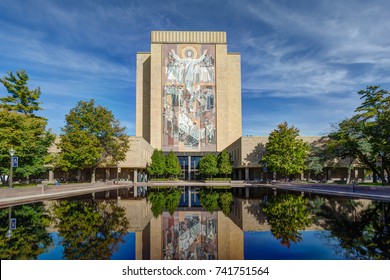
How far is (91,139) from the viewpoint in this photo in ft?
149

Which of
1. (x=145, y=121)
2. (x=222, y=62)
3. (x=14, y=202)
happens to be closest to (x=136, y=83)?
(x=145, y=121)

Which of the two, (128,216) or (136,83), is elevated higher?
(136,83)

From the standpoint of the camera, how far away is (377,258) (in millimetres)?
7840

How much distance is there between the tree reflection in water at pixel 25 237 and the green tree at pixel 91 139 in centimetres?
2759

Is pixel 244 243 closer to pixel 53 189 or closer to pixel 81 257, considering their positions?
pixel 81 257

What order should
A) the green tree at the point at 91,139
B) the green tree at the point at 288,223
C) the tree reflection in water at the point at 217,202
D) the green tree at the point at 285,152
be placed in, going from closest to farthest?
the green tree at the point at 288,223 < the tree reflection in water at the point at 217,202 < the green tree at the point at 91,139 < the green tree at the point at 285,152

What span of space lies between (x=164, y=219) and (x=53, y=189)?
1904cm

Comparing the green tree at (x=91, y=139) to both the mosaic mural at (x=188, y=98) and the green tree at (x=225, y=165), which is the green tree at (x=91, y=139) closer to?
the green tree at (x=225, y=165)

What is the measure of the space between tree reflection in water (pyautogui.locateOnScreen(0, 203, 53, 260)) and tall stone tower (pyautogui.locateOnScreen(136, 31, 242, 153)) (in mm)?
58927

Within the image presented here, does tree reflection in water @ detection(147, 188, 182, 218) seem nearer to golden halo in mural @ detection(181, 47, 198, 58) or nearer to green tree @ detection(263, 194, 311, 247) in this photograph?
green tree @ detection(263, 194, 311, 247)

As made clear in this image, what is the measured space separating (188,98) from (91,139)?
3456cm

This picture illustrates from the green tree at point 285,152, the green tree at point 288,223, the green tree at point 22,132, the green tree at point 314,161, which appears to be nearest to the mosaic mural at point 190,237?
the green tree at point 288,223

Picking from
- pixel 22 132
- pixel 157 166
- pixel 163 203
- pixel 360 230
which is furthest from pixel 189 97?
pixel 360 230

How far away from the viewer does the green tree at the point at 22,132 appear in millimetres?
31330
